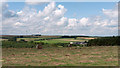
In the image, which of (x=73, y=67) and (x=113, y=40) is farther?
(x=113, y=40)

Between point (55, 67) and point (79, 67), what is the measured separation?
106 inches

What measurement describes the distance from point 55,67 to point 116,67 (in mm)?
6772

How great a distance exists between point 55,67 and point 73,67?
2.01 metres

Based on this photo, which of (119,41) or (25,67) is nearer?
(25,67)

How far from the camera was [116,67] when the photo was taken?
1645 centimetres

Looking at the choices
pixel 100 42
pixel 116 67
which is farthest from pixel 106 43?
pixel 116 67

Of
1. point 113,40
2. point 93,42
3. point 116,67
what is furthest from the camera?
point 93,42

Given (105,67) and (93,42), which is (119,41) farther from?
(105,67)

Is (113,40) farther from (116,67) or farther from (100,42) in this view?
(116,67)

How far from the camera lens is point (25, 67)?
16.8 metres

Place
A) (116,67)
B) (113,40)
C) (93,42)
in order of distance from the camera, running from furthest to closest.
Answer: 1. (93,42)
2. (113,40)
3. (116,67)

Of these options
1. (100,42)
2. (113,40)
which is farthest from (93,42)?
(113,40)

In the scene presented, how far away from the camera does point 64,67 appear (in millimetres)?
16594

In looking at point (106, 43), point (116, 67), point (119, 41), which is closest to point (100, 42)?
point (106, 43)
